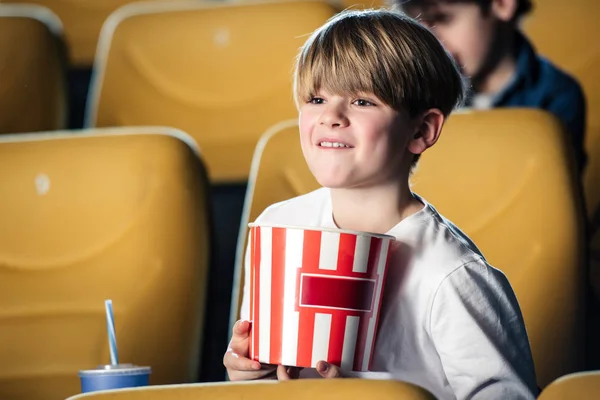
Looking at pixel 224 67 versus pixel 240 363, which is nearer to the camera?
pixel 240 363

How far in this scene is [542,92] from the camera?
51.8 inches

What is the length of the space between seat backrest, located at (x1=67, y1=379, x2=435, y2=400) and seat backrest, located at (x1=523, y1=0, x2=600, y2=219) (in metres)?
1.02

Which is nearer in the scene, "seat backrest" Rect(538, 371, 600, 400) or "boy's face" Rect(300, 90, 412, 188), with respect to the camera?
"seat backrest" Rect(538, 371, 600, 400)

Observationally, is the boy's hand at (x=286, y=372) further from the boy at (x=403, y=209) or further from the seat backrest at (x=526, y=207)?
the seat backrest at (x=526, y=207)

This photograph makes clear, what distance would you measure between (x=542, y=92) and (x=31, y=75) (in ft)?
2.39

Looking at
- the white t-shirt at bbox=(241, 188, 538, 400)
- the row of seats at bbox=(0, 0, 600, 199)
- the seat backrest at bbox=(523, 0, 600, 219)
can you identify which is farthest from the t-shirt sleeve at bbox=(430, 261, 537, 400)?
the seat backrest at bbox=(523, 0, 600, 219)

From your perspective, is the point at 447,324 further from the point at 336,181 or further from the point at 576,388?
the point at 576,388

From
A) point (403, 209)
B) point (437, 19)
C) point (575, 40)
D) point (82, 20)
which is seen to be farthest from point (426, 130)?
point (82, 20)

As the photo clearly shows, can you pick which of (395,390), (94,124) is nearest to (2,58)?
(94,124)

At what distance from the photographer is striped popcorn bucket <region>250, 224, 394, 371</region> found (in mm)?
581

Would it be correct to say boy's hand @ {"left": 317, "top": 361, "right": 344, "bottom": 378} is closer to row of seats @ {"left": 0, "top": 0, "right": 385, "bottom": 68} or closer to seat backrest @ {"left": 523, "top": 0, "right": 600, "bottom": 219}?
seat backrest @ {"left": 523, "top": 0, "right": 600, "bottom": 219}

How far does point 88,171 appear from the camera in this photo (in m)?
0.95

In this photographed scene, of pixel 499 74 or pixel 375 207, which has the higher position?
pixel 499 74

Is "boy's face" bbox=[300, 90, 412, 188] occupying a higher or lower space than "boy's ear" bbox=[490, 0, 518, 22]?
lower
